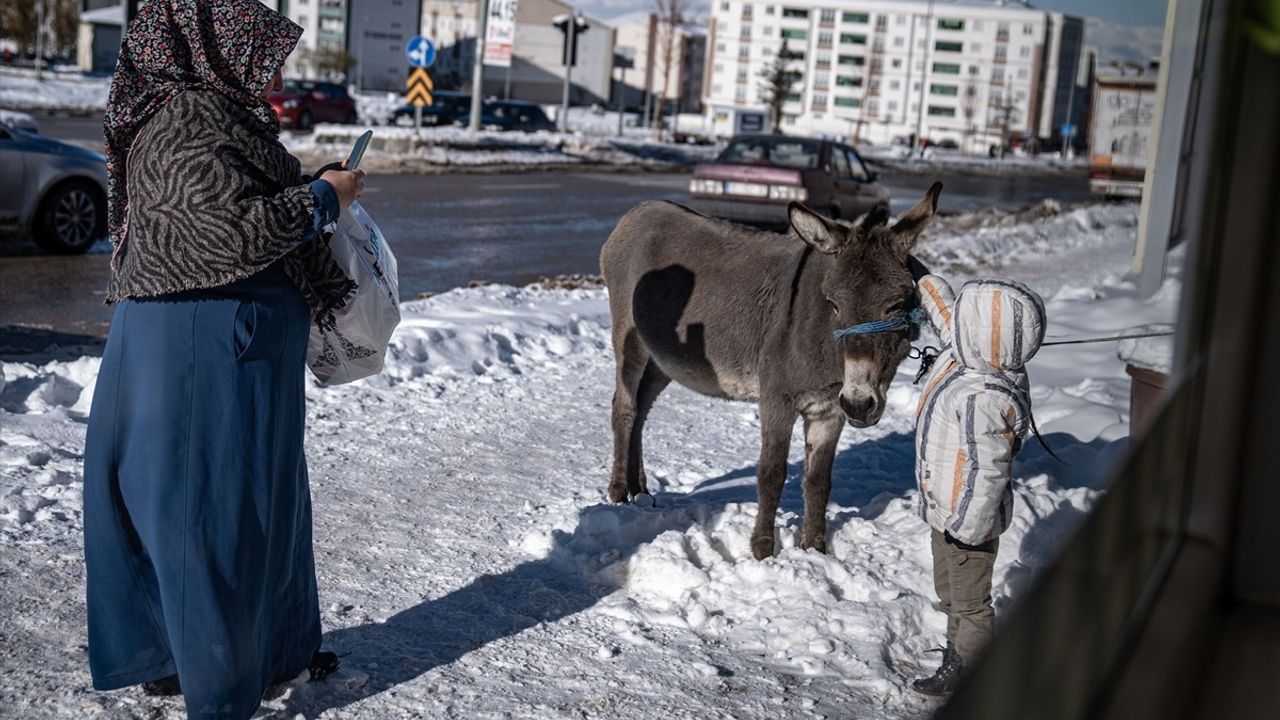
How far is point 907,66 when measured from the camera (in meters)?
36.4

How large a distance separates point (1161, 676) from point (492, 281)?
855 cm

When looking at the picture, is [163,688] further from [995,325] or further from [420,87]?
[420,87]

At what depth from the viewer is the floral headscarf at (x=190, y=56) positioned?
3264 millimetres

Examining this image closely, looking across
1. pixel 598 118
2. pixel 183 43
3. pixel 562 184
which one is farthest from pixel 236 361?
pixel 598 118

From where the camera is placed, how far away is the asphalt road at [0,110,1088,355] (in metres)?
9.88

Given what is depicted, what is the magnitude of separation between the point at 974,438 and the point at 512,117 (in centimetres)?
4005

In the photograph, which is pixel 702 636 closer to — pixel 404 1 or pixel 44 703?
pixel 44 703

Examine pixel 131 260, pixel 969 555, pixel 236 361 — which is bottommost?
pixel 969 555

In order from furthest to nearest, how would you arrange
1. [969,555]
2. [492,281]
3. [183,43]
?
[492,281] < [969,555] < [183,43]

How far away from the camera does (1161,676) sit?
4.82 m

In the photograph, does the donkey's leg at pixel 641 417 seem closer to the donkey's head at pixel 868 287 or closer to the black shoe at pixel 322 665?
the donkey's head at pixel 868 287

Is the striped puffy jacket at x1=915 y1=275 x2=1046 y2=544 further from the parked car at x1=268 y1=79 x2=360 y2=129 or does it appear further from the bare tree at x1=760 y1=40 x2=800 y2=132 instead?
the bare tree at x1=760 y1=40 x2=800 y2=132

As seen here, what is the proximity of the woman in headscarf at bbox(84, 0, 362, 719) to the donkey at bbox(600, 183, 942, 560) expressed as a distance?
5.98ft

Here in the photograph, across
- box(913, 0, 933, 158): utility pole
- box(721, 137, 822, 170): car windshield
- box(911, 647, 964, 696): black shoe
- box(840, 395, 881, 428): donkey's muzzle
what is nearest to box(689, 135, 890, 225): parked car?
box(721, 137, 822, 170): car windshield
